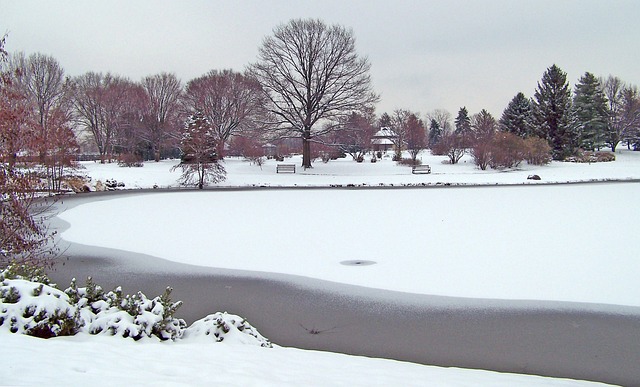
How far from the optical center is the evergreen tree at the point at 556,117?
168 feet

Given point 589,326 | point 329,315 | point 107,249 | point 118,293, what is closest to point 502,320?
point 589,326

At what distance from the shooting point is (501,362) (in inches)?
232

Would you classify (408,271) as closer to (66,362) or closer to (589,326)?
(589,326)

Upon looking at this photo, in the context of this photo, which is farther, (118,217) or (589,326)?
(118,217)

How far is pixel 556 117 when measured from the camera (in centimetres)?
5141

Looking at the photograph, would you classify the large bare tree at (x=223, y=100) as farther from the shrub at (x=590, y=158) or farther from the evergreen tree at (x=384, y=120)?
the evergreen tree at (x=384, y=120)

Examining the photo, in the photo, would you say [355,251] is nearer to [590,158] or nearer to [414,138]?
[414,138]

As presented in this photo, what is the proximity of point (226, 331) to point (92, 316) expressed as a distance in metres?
1.72

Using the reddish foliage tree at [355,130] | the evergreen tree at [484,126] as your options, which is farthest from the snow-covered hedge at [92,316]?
the evergreen tree at [484,126]

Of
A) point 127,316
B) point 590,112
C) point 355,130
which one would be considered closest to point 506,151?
point 355,130

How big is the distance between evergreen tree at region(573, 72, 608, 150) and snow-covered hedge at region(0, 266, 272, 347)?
194ft

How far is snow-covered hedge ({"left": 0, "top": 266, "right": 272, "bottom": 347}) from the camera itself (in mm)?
5430

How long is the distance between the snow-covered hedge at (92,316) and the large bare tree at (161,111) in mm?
51193

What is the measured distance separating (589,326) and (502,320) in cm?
124
